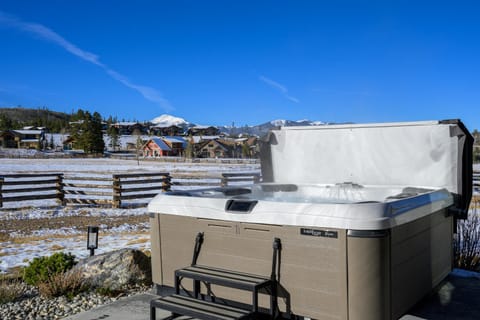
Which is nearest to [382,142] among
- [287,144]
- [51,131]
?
[287,144]

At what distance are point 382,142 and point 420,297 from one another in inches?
79.8

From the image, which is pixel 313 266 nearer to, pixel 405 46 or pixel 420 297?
pixel 420 297

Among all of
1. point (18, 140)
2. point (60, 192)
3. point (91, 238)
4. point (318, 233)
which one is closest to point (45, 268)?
point (91, 238)

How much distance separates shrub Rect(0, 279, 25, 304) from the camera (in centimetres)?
372

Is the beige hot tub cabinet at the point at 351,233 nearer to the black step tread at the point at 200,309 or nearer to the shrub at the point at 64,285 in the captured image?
the black step tread at the point at 200,309

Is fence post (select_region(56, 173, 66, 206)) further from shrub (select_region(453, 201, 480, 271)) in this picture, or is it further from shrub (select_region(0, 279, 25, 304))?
shrub (select_region(453, 201, 480, 271))

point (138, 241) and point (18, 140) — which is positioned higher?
point (18, 140)

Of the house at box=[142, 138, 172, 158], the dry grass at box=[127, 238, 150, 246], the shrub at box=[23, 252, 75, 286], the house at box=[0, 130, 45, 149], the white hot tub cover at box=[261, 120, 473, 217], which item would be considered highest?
the house at box=[0, 130, 45, 149]

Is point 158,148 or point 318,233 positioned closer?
point 318,233

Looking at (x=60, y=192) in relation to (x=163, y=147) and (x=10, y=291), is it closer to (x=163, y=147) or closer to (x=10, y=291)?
(x=10, y=291)

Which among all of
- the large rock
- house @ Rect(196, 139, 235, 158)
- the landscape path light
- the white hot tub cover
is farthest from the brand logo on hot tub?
house @ Rect(196, 139, 235, 158)

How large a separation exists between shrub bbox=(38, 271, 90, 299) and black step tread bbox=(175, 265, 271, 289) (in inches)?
63.6

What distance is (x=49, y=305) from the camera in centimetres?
365

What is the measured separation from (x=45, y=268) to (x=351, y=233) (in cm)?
331
